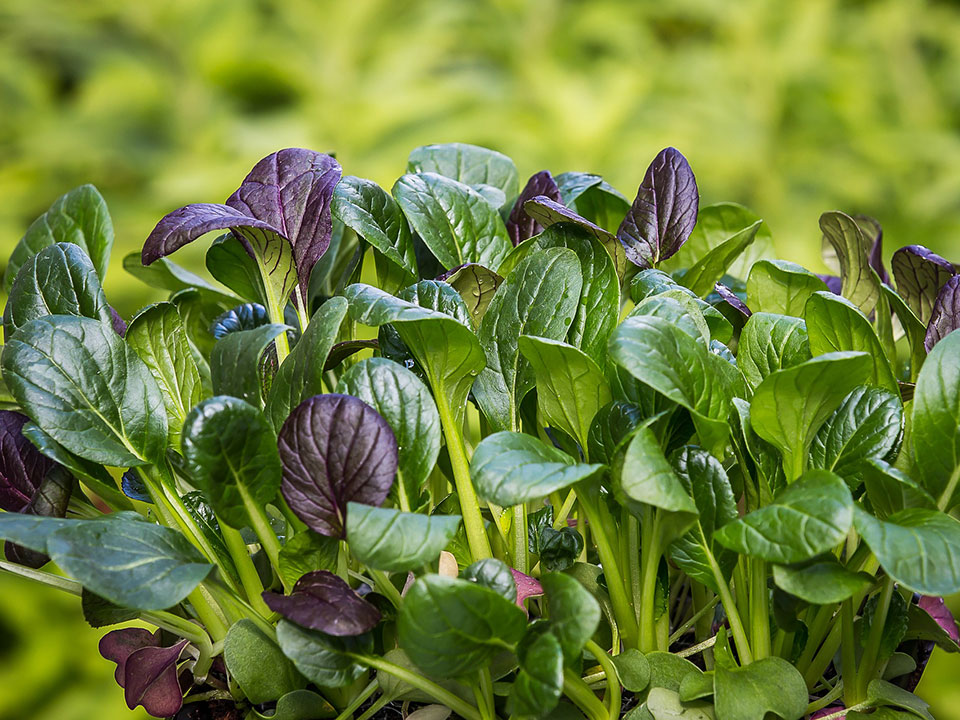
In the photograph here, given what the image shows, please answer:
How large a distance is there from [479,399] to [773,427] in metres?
0.14

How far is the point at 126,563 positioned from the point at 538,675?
0.52 feet

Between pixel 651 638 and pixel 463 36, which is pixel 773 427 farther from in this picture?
pixel 463 36

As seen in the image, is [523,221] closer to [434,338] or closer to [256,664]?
[434,338]

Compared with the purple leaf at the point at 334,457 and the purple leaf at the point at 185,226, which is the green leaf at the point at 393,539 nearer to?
the purple leaf at the point at 334,457

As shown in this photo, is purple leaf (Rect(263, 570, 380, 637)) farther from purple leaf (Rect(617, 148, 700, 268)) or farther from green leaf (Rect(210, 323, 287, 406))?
purple leaf (Rect(617, 148, 700, 268))

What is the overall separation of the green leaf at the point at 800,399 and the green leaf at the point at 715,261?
131 mm

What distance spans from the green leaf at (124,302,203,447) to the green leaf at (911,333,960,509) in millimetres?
349

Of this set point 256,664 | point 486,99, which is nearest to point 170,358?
point 256,664

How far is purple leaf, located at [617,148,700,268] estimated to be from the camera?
1.58ft

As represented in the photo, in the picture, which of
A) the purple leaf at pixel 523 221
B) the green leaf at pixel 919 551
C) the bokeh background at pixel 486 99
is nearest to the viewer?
the green leaf at pixel 919 551

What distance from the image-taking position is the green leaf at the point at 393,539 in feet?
1.02

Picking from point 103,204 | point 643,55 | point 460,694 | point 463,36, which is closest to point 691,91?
point 643,55

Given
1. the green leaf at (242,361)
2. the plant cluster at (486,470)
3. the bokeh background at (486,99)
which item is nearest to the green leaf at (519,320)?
the plant cluster at (486,470)

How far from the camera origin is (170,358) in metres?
0.46
